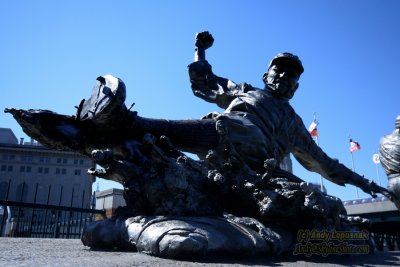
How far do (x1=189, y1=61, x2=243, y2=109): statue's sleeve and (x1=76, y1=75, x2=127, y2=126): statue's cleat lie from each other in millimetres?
1430

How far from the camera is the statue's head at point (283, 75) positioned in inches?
172

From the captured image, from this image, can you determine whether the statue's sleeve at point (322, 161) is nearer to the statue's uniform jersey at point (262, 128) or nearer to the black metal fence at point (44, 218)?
the statue's uniform jersey at point (262, 128)

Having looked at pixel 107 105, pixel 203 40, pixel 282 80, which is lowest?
pixel 107 105

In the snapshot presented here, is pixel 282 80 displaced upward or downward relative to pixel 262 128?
upward

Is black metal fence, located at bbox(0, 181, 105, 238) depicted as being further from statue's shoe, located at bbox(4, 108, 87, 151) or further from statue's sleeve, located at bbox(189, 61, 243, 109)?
statue's sleeve, located at bbox(189, 61, 243, 109)

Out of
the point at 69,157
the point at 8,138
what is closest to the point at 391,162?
the point at 69,157

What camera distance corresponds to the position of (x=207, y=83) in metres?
4.74

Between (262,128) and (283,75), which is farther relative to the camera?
(283,75)

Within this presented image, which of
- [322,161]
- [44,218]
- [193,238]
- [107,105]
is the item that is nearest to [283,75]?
[322,161]

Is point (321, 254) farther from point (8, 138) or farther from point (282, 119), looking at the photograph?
point (8, 138)

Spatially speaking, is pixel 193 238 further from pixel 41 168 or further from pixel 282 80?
pixel 41 168

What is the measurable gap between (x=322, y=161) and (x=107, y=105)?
290 centimetres

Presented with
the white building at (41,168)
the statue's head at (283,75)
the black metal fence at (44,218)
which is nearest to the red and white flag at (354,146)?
the black metal fence at (44,218)

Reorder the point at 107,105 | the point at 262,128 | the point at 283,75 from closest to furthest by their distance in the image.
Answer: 1. the point at 107,105
2. the point at 262,128
3. the point at 283,75
